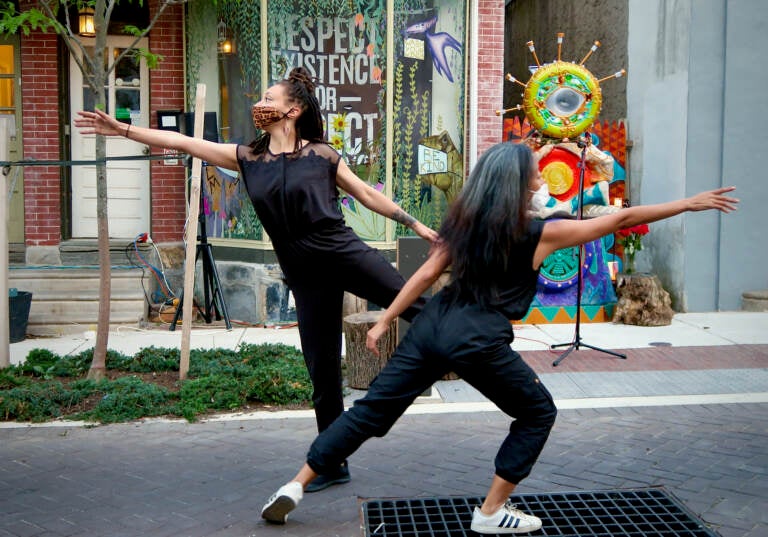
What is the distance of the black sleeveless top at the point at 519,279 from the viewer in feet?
12.5

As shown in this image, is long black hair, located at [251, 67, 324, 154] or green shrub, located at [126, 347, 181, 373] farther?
green shrub, located at [126, 347, 181, 373]

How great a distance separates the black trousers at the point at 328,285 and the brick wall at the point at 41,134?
6.63 m

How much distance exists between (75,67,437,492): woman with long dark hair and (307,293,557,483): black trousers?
0.49 m

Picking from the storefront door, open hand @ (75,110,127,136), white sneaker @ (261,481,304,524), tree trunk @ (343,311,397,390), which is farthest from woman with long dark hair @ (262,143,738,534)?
the storefront door

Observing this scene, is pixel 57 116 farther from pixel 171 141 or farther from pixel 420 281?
pixel 420 281

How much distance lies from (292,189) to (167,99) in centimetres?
650

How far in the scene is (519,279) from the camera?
12.7 ft

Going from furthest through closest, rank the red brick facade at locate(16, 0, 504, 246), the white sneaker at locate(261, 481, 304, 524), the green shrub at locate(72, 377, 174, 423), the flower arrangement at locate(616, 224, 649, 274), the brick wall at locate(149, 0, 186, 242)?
the brick wall at locate(149, 0, 186, 242) < the red brick facade at locate(16, 0, 504, 246) < the flower arrangement at locate(616, 224, 649, 274) < the green shrub at locate(72, 377, 174, 423) < the white sneaker at locate(261, 481, 304, 524)

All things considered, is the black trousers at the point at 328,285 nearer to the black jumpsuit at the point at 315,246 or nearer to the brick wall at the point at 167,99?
the black jumpsuit at the point at 315,246

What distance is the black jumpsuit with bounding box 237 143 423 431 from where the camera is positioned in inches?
173

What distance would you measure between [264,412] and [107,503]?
1.85m

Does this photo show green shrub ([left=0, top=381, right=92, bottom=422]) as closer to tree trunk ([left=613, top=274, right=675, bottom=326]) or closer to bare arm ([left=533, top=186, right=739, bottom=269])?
bare arm ([left=533, top=186, right=739, bottom=269])

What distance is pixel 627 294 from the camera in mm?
9258

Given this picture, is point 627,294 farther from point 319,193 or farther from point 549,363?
point 319,193
